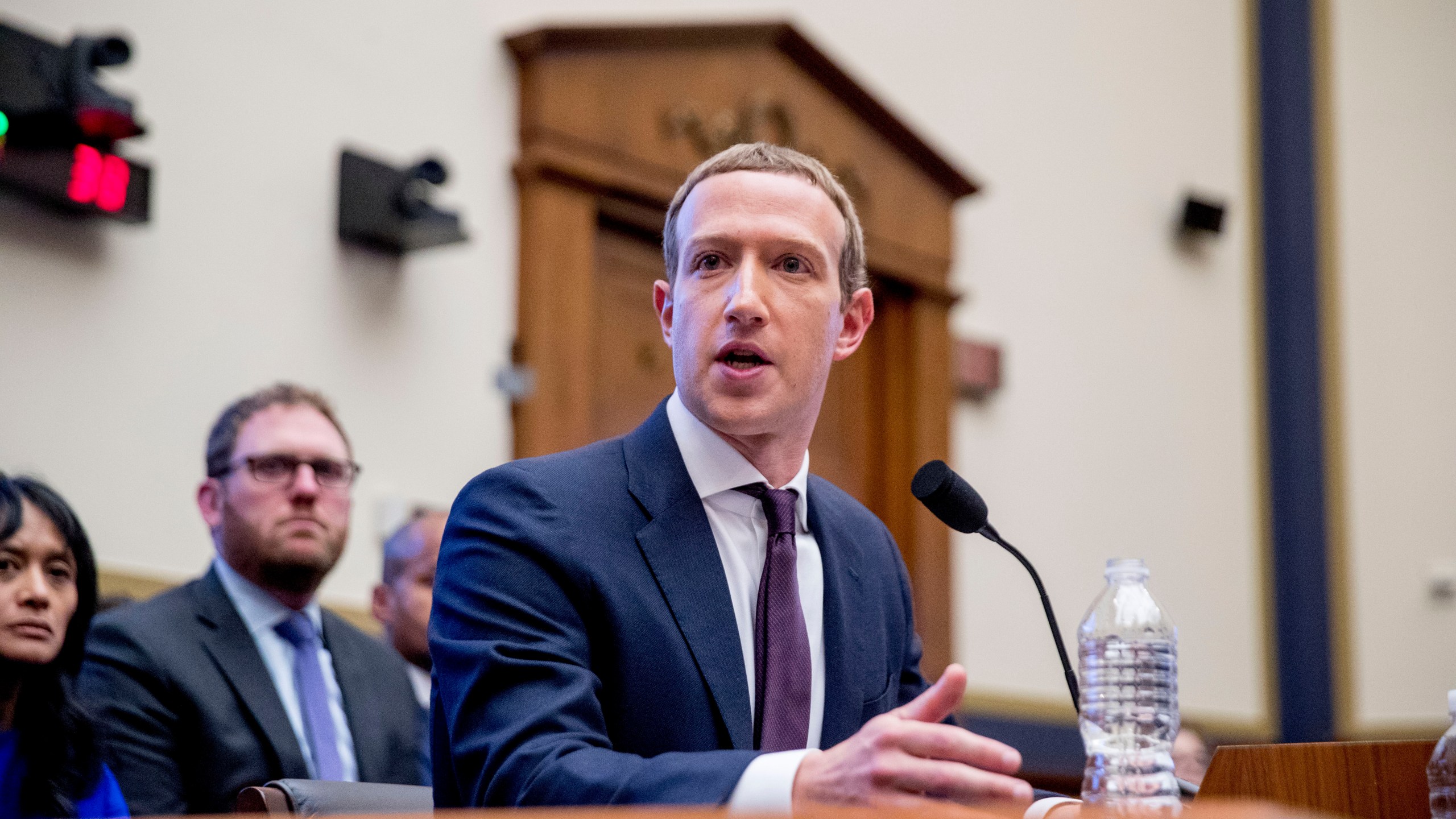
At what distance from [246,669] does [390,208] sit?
1540mm

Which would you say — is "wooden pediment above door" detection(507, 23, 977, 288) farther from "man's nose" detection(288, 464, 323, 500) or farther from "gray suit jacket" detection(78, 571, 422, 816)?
"gray suit jacket" detection(78, 571, 422, 816)

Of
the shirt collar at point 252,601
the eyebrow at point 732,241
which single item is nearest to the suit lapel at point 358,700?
the shirt collar at point 252,601

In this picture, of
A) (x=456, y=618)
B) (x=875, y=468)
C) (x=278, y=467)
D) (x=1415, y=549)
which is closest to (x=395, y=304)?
(x=278, y=467)

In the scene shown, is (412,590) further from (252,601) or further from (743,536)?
(743,536)

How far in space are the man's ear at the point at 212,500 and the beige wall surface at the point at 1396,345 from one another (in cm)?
566

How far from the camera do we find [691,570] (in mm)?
1701

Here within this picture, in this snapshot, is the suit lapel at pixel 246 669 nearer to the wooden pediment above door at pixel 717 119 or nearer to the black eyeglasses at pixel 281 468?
the black eyeglasses at pixel 281 468

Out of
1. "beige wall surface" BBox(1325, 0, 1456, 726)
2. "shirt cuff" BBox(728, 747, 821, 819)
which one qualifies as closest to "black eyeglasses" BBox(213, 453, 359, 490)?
"shirt cuff" BBox(728, 747, 821, 819)

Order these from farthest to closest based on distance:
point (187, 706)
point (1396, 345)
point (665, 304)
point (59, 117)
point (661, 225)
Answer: point (1396, 345) → point (661, 225) → point (59, 117) → point (187, 706) → point (665, 304)

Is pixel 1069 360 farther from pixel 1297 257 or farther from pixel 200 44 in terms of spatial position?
Answer: pixel 200 44

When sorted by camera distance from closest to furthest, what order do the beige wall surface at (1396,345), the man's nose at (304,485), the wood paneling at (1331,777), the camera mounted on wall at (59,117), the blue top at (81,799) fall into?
1. the wood paneling at (1331,777)
2. the blue top at (81,799)
3. the man's nose at (304,485)
4. the camera mounted on wall at (59,117)
5. the beige wall surface at (1396,345)

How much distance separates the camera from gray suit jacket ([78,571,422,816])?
8.07 ft

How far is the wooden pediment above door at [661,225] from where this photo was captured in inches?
167

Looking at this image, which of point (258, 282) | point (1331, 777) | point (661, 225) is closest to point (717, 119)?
point (661, 225)
